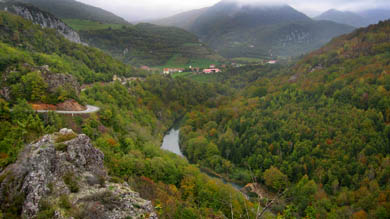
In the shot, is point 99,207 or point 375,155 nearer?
point 99,207

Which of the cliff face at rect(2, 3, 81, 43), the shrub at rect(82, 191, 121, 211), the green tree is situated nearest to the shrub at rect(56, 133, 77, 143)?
the shrub at rect(82, 191, 121, 211)

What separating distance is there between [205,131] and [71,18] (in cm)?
14204

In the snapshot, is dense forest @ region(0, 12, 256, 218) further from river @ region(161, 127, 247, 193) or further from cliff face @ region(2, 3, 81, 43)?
cliff face @ region(2, 3, 81, 43)

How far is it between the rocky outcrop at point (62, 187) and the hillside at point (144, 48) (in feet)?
369

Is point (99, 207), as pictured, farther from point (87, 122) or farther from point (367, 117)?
point (367, 117)

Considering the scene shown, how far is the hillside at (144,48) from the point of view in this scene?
13212 cm

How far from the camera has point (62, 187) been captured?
17.4m

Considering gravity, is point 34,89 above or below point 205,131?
above

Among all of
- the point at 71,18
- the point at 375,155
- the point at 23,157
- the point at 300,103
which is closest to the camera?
the point at 23,157

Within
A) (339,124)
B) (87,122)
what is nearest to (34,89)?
(87,122)

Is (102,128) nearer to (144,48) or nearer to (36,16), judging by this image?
(36,16)

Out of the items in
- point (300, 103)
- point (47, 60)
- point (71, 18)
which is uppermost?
point (71, 18)

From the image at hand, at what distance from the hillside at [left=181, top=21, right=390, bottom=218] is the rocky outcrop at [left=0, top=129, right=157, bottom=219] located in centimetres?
2109

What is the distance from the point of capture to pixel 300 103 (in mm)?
63281
